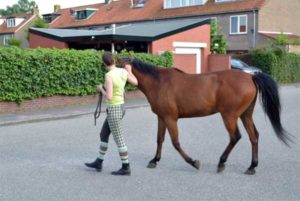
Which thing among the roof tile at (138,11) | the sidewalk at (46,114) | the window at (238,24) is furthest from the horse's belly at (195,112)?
the window at (238,24)

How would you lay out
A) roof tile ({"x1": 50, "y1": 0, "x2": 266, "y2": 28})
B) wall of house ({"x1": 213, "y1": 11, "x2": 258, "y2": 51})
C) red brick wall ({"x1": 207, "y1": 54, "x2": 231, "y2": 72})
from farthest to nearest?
roof tile ({"x1": 50, "y1": 0, "x2": 266, "y2": 28}) < wall of house ({"x1": 213, "y1": 11, "x2": 258, "y2": 51}) < red brick wall ({"x1": 207, "y1": 54, "x2": 231, "y2": 72})

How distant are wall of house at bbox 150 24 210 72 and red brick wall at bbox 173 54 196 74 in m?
0.71

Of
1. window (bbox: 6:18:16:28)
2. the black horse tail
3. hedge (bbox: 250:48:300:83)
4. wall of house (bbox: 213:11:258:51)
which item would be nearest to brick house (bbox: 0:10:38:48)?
window (bbox: 6:18:16:28)

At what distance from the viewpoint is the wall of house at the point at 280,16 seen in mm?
43062

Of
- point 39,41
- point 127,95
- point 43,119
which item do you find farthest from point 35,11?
point 43,119

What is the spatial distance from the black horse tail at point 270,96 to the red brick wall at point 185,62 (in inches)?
707

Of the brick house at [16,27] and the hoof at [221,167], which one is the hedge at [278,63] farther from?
the brick house at [16,27]

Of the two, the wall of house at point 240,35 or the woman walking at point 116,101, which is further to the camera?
the wall of house at point 240,35

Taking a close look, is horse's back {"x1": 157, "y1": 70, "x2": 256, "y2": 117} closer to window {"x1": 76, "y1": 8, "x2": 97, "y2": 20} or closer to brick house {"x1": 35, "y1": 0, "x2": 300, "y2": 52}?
brick house {"x1": 35, "y1": 0, "x2": 300, "y2": 52}

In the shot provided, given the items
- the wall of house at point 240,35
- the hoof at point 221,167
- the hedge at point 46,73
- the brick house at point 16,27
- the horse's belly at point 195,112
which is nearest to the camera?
the hoof at point 221,167

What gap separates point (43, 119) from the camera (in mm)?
14062

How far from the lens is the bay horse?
7.17m

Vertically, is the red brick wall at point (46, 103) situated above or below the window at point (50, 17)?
below

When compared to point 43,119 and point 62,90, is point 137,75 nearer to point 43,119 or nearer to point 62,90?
point 43,119
